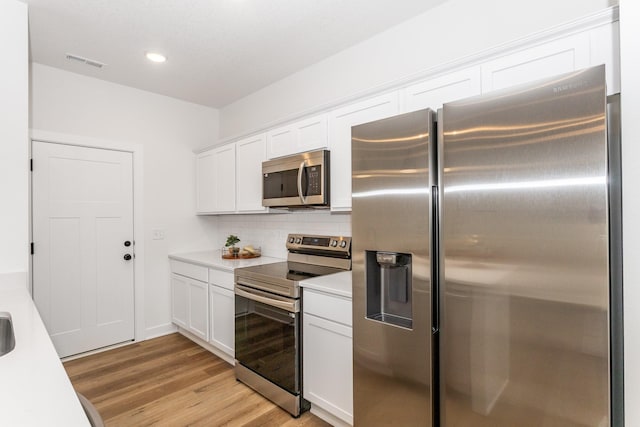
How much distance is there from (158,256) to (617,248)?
3790 mm

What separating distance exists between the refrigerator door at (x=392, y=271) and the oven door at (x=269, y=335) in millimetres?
619

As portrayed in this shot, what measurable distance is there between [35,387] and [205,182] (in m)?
3.20

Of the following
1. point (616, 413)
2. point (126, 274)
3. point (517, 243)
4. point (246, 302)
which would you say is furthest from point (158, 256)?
point (616, 413)

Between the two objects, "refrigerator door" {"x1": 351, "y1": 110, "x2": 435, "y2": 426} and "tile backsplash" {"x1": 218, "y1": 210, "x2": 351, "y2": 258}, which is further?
"tile backsplash" {"x1": 218, "y1": 210, "x2": 351, "y2": 258}

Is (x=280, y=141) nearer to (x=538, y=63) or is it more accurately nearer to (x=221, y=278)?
(x=221, y=278)

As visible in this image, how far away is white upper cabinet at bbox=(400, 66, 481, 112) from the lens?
1715mm

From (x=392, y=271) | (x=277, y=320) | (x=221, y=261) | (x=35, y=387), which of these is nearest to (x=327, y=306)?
(x=277, y=320)

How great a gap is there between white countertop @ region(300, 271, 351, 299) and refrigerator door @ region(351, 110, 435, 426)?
0.28 meters

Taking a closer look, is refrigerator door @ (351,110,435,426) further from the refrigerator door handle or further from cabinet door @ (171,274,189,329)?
cabinet door @ (171,274,189,329)

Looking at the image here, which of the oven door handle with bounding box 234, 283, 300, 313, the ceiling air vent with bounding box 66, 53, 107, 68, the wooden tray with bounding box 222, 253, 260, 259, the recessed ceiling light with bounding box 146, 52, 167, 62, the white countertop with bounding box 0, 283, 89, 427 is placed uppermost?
the recessed ceiling light with bounding box 146, 52, 167, 62

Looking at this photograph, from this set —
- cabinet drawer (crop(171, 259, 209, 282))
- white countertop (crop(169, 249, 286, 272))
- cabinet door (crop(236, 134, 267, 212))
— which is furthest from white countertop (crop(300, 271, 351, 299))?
cabinet drawer (crop(171, 259, 209, 282))

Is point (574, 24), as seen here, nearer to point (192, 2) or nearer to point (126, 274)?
point (192, 2)

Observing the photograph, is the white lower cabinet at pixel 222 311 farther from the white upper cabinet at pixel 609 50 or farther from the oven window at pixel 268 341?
the white upper cabinet at pixel 609 50

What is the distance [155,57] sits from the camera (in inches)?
112
